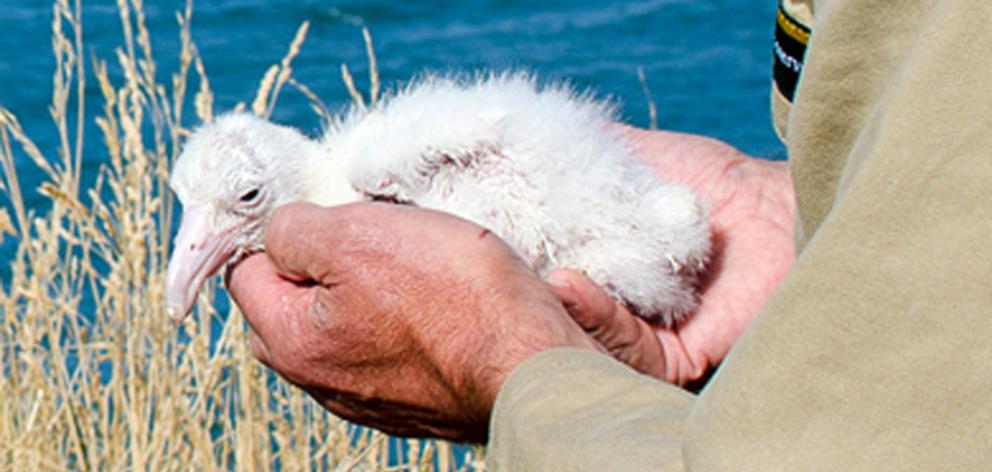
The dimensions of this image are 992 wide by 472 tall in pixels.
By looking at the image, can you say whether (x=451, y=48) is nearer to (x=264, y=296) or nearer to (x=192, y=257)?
(x=192, y=257)

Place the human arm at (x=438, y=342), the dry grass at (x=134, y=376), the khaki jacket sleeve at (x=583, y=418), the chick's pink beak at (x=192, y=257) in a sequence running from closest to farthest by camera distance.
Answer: the khaki jacket sleeve at (x=583, y=418)
the human arm at (x=438, y=342)
the chick's pink beak at (x=192, y=257)
the dry grass at (x=134, y=376)

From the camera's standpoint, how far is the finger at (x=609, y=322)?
2449 millimetres

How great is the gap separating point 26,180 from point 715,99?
3808mm

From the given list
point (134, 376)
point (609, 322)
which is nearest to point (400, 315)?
point (609, 322)

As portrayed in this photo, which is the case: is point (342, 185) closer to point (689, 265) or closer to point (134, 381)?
point (689, 265)

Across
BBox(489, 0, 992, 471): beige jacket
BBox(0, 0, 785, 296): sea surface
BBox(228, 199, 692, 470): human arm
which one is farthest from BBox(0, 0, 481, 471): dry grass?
BBox(0, 0, 785, 296): sea surface

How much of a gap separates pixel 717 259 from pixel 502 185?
1.56 feet

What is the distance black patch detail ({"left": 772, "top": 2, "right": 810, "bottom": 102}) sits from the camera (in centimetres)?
215

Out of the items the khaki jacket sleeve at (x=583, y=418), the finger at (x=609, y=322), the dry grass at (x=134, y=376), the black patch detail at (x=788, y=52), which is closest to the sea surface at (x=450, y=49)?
the dry grass at (x=134, y=376)

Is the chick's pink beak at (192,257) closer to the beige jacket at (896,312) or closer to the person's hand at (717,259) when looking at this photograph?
the person's hand at (717,259)

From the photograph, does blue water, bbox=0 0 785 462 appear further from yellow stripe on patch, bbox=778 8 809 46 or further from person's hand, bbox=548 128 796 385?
yellow stripe on patch, bbox=778 8 809 46

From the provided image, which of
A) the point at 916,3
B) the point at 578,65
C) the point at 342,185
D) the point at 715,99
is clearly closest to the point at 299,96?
the point at 578,65

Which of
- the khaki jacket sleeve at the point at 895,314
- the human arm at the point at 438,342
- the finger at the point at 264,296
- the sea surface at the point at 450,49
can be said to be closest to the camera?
the khaki jacket sleeve at the point at 895,314

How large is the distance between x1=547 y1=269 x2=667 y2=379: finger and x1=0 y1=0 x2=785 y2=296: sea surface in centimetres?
614
